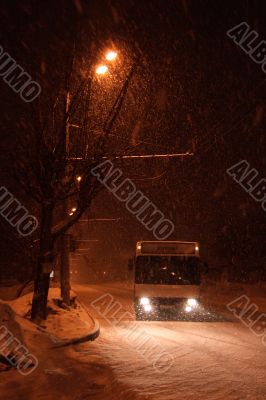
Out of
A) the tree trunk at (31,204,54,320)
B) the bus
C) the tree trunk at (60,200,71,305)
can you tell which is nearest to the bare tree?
the tree trunk at (31,204,54,320)

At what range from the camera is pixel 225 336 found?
14352 mm

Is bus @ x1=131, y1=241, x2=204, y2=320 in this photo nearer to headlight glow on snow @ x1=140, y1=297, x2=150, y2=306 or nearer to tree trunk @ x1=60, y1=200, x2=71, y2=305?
headlight glow on snow @ x1=140, y1=297, x2=150, y2=306

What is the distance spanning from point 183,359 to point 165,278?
27.0 feet

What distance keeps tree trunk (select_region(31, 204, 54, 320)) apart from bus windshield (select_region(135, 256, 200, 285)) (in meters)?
5.19

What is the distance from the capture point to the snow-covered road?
26.9ft

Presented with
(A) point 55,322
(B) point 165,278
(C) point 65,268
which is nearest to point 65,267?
(C) point 65,268

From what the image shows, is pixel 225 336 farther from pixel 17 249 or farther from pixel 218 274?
pixel 218 274

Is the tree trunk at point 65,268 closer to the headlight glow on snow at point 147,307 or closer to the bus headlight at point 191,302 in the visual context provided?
the headlight glow on snow at point 147,307

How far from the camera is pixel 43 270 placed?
14391 mm

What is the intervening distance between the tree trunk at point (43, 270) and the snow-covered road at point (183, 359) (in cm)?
187

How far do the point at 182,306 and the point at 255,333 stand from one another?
13.9ft

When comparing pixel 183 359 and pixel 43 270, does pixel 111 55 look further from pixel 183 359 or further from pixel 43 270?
pixel 183 359

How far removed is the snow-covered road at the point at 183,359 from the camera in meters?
8.20

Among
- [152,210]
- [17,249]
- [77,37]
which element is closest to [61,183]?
[77,37]
